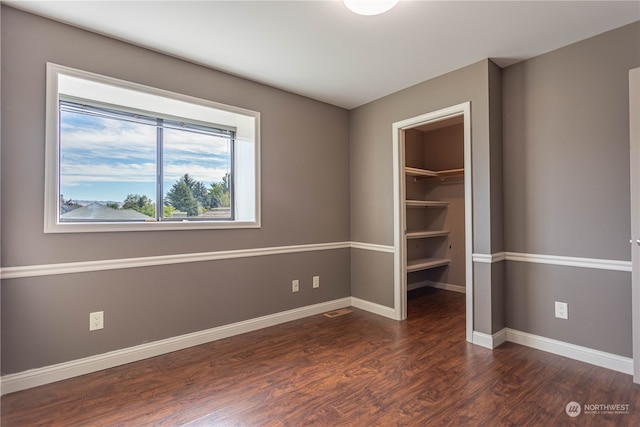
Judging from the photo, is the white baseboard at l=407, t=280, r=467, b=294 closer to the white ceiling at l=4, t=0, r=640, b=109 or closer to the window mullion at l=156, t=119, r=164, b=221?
the white ceiling at l=4, t=0, r=640, b=109

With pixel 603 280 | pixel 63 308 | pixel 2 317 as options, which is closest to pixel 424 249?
pixel 603 280

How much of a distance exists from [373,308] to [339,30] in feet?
9.27

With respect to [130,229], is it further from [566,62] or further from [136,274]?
[566,62]

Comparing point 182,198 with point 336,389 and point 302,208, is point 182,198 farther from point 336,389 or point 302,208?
point 336,389

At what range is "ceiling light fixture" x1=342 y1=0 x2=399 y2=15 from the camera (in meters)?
1.80

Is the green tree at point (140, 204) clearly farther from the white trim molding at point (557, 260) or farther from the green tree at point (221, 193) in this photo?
the white trim molding at point (557, 260)

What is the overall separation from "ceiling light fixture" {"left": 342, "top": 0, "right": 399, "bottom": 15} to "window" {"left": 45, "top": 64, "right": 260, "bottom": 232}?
153 centimetres

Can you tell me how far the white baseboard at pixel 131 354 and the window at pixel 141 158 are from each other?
0.93 m

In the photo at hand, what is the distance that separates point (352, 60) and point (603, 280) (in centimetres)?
258

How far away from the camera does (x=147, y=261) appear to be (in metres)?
2.51

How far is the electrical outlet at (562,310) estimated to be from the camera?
2.50 meters

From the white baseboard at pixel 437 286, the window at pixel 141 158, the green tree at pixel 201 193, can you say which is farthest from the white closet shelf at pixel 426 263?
the green tree at pixel 201 193

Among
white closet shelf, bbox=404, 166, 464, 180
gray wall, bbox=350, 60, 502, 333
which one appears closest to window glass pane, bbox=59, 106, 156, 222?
gray wall, bbox=350, 60, 502, 333

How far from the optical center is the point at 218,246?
9.52 feet
